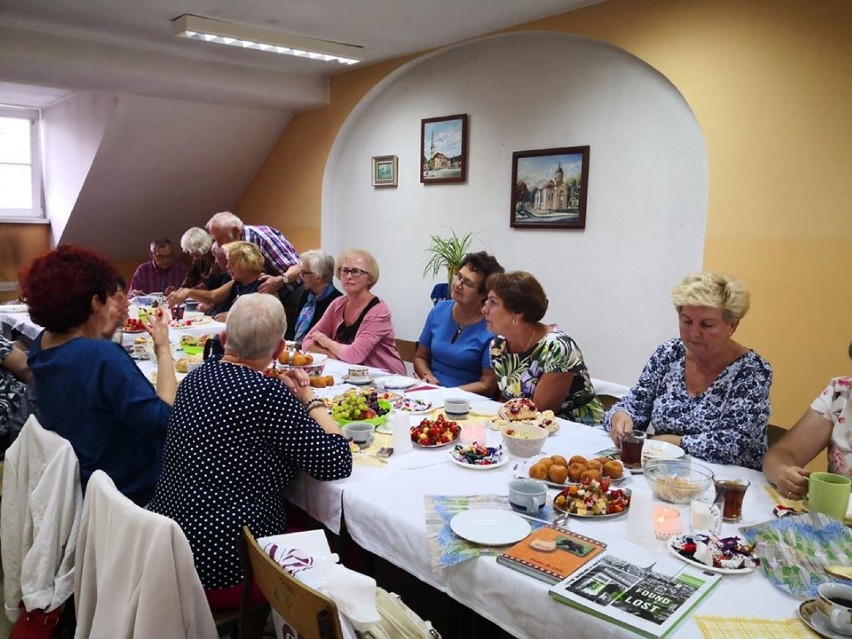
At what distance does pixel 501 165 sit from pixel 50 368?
333 cm

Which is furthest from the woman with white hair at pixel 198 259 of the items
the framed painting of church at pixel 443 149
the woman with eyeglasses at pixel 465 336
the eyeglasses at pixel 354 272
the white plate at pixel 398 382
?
the white plate at pixel 398 382

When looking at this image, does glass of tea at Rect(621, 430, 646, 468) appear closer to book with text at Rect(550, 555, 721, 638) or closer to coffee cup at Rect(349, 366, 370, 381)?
book with text at Rect(550, 555, 721, 638)

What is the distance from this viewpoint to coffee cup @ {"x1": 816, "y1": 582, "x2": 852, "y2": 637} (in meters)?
1.03

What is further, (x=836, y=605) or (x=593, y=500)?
(x=593, y=500)

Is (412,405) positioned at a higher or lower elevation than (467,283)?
lower

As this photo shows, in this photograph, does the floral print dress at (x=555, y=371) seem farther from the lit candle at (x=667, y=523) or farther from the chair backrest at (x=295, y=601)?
the chair backrest at (x=295, y=601)

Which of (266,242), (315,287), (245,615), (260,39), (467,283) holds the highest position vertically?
(260,39)

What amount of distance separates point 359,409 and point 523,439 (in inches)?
23.6

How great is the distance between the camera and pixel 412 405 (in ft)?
7.78

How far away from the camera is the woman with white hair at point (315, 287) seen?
3795 mm

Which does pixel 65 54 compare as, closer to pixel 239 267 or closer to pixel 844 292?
pixel 239 267

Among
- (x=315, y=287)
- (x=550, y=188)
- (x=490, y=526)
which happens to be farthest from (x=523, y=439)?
(x=550, y=188)

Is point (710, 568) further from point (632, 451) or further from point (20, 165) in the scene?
point (20, 165)

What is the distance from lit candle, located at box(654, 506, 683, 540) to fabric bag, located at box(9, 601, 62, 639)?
158 centimetres
